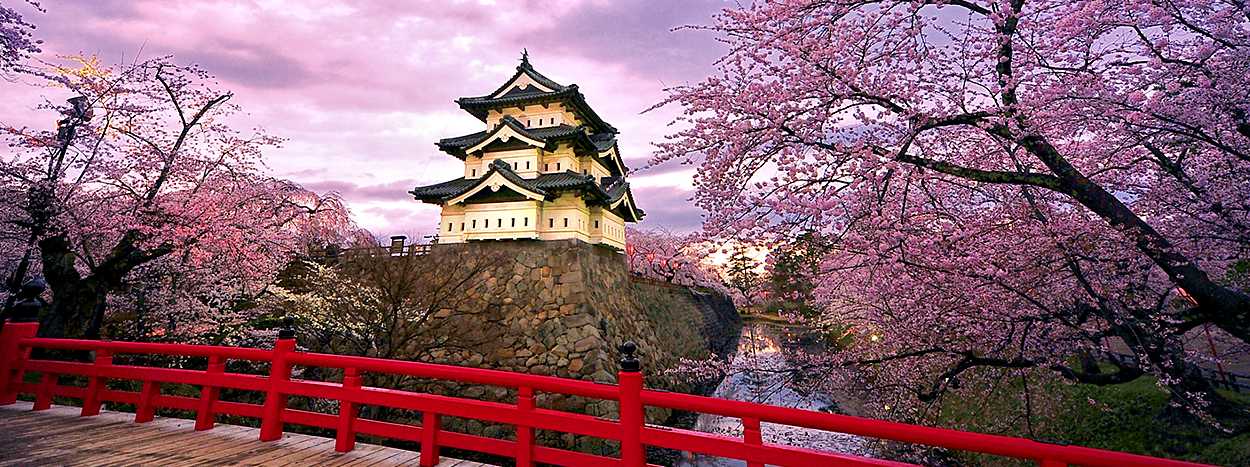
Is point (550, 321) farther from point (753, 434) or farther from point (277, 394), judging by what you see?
point (753, 434)

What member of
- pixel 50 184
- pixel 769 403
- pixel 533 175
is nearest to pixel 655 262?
pixel 533 175

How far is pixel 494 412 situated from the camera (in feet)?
11.8

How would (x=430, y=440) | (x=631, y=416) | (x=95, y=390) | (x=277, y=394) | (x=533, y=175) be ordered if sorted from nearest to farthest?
(x=631, y=416) < (x=430, y=440) < (x=277, y=394) < (x=95, y=390) < (x=533, y=175)

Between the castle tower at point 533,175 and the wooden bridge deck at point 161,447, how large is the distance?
13439 mm

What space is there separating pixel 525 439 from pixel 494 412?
348 millimetres

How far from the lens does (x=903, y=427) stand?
8.77 feet

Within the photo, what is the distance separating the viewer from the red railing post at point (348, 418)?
4020 mm

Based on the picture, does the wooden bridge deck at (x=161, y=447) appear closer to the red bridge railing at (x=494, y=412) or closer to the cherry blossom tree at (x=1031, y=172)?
the red bridge railing at (x=494, y=412)

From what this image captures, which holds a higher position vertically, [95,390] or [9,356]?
[9,356]

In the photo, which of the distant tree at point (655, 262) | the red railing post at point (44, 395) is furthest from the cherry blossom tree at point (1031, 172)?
the distant tree at point (655, 262)

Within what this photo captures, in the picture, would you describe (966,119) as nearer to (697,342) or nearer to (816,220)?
(816,220)

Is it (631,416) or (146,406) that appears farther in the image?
(146,406)

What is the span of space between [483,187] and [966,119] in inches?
648

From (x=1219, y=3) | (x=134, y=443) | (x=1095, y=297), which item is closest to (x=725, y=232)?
(x=1095, y=297)
